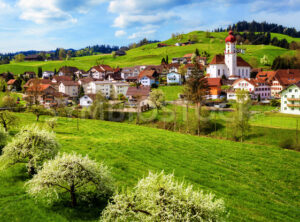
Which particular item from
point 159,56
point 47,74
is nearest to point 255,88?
point 159,56

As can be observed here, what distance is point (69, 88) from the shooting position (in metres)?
85.9

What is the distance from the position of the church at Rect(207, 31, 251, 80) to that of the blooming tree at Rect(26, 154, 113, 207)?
85.5 meters

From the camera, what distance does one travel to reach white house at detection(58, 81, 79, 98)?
84.6m

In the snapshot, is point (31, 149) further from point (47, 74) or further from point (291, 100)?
point (47, 74)

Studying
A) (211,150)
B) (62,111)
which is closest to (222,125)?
(211,150)

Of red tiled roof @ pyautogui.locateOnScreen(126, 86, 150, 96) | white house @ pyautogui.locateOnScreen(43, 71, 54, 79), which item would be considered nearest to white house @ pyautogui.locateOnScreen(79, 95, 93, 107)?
red tiled roof @ pyautogui.locateOnScreen(126, 86, 150, 96)

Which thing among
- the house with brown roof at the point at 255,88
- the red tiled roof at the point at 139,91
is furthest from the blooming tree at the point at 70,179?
the house with brown roof at the point at 255,88

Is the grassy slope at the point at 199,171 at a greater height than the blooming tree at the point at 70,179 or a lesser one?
lesser

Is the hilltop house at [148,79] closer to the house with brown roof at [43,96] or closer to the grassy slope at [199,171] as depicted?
the house with brown roof at [43,96]

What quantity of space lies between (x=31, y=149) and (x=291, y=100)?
47753 millimetres

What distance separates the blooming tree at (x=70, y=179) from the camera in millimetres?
12492

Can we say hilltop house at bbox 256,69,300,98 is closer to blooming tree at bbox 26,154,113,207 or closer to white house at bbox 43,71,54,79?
blooming tree at bbox 26,154,113,207

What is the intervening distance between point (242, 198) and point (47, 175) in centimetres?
1228

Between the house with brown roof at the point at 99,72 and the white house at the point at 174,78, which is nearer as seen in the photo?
the white house at the point at 174,78
